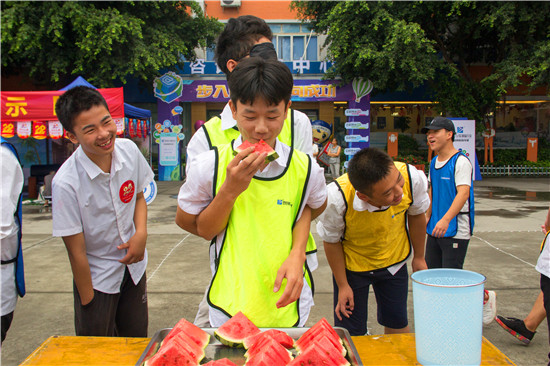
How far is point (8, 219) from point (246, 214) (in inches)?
52.7

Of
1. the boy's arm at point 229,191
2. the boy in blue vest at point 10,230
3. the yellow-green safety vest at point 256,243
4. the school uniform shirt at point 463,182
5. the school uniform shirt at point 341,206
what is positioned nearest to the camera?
the boy's arm at point 229,191

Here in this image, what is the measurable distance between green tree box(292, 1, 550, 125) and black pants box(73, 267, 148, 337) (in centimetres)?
1327

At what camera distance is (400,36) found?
45.8ft

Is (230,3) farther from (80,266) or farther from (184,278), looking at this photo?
(80,266)

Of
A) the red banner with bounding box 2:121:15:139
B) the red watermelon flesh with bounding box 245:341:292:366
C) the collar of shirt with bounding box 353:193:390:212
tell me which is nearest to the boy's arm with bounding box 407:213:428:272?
the collar of shirt with bounding box 353:193:390:212

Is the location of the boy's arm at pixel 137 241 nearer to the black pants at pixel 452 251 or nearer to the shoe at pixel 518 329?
the black pants at pixel 452 251

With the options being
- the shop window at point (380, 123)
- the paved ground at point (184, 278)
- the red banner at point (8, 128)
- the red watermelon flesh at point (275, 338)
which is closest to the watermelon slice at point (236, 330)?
the red watermelon flesh at point (275, 338)

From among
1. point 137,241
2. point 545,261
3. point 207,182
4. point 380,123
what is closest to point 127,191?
point 137,241

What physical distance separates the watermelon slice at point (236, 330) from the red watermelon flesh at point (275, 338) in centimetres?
2

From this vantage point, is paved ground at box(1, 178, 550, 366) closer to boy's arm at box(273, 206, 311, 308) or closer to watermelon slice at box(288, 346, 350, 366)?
boy's arm at box(273, 206, 311, 308)

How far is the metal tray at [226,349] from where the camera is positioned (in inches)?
58.6

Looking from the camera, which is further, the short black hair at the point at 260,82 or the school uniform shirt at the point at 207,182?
the school uniform shirt at the point at 207,182

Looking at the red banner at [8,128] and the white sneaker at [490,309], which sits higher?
the red banner at [8,128]

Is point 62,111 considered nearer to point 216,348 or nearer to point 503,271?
point 216,348
